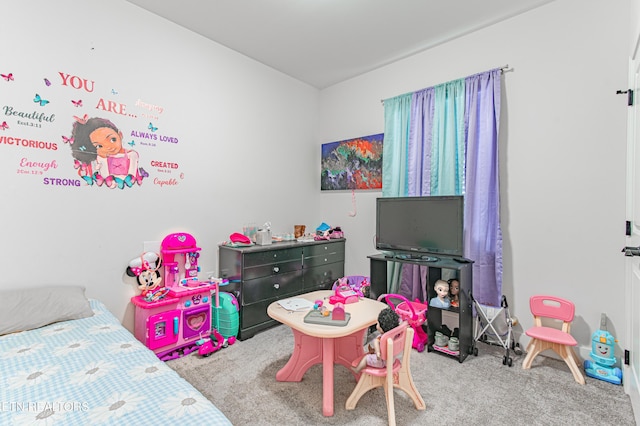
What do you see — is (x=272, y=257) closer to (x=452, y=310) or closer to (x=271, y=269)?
(x=271, y=269)


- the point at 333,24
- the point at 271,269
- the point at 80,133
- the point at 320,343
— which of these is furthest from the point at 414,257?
the point at 80,133

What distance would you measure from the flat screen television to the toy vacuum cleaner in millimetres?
1060

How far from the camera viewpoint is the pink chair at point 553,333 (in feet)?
7.17

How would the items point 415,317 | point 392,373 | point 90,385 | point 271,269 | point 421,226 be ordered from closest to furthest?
point 90,385 → point 392,373 → point 415,317 → point 421,226 → point 271,269

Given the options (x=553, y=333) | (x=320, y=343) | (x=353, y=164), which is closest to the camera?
(x=320, y=343)

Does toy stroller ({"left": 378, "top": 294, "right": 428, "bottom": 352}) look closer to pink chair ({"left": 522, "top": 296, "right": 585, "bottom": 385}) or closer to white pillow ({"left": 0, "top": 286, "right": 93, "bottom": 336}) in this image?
pink chair ({"left": 522, "top": 296, "right": 585, "bottom": 385})

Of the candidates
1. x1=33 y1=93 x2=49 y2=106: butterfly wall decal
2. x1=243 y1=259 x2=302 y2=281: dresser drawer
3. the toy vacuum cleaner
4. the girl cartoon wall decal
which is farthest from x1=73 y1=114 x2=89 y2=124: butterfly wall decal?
the toy vacuum cleaner

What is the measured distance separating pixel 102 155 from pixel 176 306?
137 centimetres

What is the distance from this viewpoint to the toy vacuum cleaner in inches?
83.4

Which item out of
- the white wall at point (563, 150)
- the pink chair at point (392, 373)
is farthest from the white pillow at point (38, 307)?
the white wall at point (563, 150)

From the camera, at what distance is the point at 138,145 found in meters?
2.63

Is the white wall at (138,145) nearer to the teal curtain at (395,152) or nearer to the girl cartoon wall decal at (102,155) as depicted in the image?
the girl cartoon wall decal at (102,155)

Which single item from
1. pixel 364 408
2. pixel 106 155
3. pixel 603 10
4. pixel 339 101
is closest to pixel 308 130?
pixel 339 101

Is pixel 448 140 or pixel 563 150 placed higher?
pixel 448 140
